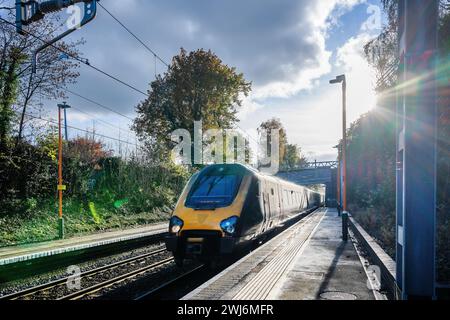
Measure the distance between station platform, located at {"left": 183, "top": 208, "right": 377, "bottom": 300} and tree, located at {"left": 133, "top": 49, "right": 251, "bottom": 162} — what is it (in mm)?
22925

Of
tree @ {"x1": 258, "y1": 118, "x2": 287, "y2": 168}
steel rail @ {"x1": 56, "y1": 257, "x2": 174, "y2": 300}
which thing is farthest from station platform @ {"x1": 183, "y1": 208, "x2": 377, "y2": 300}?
tree @ {"x1": 258, "y1": 118, "x2": 287, "y2": 168}

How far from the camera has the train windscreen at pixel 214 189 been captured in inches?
332

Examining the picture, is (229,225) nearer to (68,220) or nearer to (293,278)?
(293,278)

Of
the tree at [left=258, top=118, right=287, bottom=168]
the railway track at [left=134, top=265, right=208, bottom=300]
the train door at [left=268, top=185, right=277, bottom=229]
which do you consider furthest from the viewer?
the tree at [left=258, top=118, right=287, bottom=168]

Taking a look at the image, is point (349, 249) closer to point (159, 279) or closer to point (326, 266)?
point (326, 266)

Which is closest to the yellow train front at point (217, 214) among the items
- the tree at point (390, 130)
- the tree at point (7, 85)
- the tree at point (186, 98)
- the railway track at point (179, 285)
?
the railway track at point (179, 285)

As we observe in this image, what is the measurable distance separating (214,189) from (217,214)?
97 centimetres

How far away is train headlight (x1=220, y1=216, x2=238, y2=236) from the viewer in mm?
7930

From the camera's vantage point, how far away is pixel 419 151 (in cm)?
423

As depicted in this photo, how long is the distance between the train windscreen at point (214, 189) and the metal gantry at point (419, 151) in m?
4.61

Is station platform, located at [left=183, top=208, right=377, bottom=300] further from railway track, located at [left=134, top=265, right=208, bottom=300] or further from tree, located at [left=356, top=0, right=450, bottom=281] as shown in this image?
tree, located at [left=356, top=0, right=450, bottom=281]

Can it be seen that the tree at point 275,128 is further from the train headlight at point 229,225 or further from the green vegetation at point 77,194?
the train headlight at point 229,225

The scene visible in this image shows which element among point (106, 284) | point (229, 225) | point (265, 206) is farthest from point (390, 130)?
point (106, 284)

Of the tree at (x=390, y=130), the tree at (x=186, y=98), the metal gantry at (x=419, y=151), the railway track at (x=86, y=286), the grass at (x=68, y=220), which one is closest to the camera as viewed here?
the metal gantry at (x=419, y=151)
